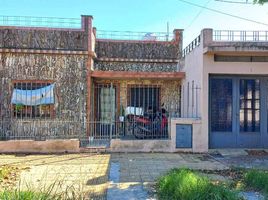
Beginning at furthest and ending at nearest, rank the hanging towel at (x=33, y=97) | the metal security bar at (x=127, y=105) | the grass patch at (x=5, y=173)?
the metal security bar at (x=127, y=105), the hanging towel at (x=33, y=97), the grass patch at (x=5, y=173)

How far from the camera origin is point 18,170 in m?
8.58

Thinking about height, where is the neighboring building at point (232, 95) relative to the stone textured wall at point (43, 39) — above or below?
below

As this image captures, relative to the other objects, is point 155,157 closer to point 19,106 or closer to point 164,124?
point 164,124

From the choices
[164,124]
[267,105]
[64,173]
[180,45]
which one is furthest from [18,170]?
[180,45]

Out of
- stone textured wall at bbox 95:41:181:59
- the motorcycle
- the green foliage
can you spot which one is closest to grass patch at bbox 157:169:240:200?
the motorcycle

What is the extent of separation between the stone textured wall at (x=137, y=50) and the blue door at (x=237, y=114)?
5334 mm

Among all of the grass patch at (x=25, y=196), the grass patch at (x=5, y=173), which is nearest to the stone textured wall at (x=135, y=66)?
the grass patch at (x=5, y=173)

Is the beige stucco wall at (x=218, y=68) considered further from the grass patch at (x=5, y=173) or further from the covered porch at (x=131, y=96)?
the grass patch at (x=5, y=173)

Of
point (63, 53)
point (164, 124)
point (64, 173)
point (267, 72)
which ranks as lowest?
point (64, 173)

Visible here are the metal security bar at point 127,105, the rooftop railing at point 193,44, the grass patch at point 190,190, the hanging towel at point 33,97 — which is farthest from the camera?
the metal security bar at point 127,105

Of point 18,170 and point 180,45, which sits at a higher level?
point 180,45

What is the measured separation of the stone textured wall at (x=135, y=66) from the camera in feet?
53.7

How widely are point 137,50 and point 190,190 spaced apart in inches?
464

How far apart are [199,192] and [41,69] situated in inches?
376
